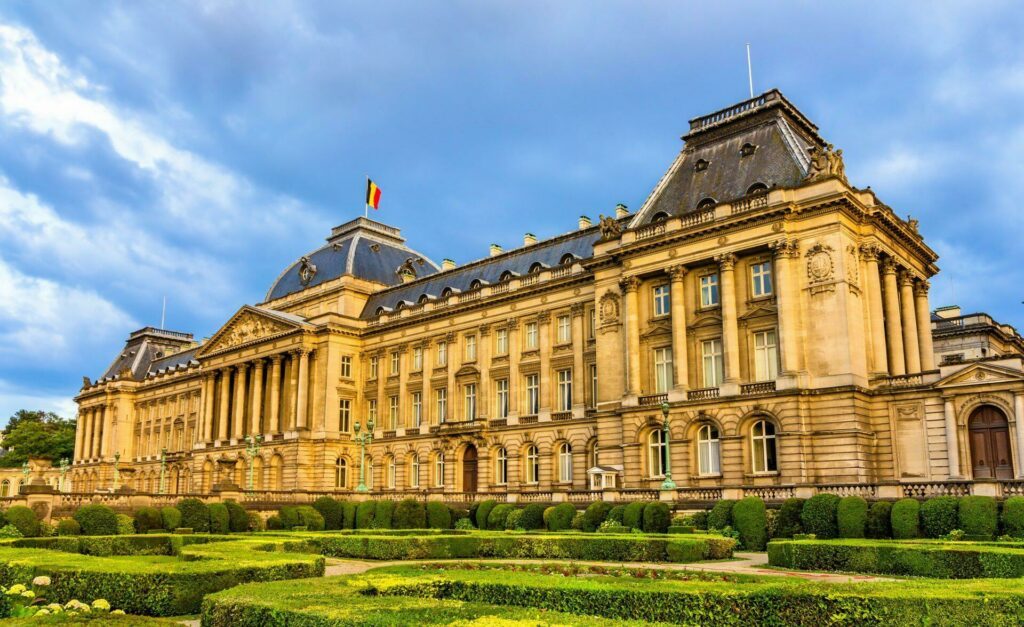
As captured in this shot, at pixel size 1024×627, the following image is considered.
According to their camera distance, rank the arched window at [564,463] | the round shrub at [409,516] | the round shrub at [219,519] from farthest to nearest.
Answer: the arched window at [564,463], the round shrub at [409,516], the round shrub at [219,519]

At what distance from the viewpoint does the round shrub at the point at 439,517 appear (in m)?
45.9

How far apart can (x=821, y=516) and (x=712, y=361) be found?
14.3 meters

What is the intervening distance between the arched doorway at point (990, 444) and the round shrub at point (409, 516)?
89.3 feet

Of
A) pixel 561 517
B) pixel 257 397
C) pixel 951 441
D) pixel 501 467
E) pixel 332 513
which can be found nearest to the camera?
pixel 951 441

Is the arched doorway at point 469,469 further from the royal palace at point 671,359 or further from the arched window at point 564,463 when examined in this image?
the arched window at point 564,463

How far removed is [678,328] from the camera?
152 feet

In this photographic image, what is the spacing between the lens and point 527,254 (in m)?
62.9

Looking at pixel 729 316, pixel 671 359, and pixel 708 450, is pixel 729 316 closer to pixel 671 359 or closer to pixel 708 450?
pixel 671 359

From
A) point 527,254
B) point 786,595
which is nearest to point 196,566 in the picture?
point 786,595

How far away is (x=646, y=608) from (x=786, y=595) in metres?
2.21

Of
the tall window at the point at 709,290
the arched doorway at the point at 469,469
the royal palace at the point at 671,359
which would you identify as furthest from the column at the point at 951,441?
the arched doorway at the point at 469,469

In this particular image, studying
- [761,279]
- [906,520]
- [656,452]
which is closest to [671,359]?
[656,452]

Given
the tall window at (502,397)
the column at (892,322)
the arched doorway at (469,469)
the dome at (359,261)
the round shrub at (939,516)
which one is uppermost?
the dome at (359,261)

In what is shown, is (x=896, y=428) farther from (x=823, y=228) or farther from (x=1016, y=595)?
(x=1016, y=595)
